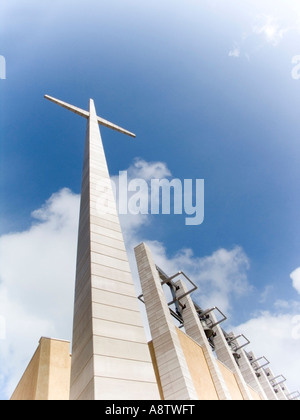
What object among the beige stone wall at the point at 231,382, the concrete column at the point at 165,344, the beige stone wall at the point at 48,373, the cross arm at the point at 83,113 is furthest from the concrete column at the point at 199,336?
the cross arm at the point at 83,113

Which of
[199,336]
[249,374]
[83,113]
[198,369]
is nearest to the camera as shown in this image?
[83,113]

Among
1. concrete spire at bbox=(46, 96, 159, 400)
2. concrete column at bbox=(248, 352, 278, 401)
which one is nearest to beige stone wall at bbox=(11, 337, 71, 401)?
concrete spire at bbox=(46, 96, 159, 400)

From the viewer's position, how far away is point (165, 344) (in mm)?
17297

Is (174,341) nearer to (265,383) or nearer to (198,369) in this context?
(198,369)

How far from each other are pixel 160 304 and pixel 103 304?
1285 centimetres

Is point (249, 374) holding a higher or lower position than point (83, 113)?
lower

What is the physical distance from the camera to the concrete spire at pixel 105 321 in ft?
19.7

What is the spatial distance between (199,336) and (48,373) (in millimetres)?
14445

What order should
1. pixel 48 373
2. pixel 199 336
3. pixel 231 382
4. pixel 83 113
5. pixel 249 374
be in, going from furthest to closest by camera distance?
pixel 249 374, pixel 231 382, pixel 199 336, pixel 83 113, pixel 48 373

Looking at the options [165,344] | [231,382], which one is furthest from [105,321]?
[231,382]

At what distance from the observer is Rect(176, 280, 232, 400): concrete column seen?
2106cm

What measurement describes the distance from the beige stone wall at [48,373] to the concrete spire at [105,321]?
21.2ft

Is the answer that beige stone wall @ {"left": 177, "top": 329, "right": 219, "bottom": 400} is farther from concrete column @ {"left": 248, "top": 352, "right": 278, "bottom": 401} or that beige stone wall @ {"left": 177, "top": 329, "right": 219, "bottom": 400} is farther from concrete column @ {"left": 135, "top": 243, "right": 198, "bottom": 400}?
concrete column @ {"left": 248, "top": 352, "right": 278, "bottom": 401}

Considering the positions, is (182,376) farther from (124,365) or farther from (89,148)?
(89,148)
